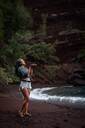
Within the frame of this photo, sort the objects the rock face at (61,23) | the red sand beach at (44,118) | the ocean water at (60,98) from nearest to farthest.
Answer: the red sand beach at (44,118)
the ocean water at (60,98)
the rock face at (61,23)

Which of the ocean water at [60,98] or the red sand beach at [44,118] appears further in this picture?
the ocean water at [60,98]

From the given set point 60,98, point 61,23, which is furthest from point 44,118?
point 61,23

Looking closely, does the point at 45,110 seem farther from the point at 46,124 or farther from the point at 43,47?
the point at 43,47

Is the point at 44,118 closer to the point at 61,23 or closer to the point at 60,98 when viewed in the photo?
the point at 60,98

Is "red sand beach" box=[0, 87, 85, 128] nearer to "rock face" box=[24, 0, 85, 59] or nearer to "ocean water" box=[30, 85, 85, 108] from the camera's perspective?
"ocean water" box=[30, 85, 85, 108]

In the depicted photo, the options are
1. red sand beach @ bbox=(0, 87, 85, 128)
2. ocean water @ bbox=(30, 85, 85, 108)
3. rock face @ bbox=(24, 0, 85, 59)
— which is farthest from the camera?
rock face @ bbox=(24, 0, 85, 59)

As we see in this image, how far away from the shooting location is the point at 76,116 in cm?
1492

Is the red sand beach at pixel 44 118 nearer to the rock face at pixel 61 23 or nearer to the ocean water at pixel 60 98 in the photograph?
the ocean water at pixel 60 98

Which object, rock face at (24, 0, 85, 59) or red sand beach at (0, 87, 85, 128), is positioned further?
rock face at (24, 0, 85, 59)

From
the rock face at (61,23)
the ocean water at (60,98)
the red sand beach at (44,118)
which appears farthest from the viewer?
the rock face at (61,23)

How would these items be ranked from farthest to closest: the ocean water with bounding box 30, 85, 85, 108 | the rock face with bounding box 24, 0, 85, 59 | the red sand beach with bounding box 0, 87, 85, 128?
the rock face with bounding box 24, 0, 85, 59, the ocean water with bounding box 30, 85, 85, 108, the red sand beach with bounding box 0, 87, 85, 128

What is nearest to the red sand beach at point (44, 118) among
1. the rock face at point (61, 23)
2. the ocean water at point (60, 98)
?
the ocean water at point (60, 98)

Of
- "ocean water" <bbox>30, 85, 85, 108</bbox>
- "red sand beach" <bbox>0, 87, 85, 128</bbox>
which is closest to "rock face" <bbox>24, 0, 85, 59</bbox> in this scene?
"ocean water" <bbox>30, 85, 85, 108</bbox>

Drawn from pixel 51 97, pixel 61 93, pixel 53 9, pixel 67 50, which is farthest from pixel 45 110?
pixel 53 9
